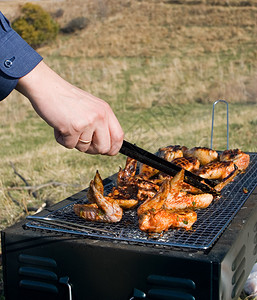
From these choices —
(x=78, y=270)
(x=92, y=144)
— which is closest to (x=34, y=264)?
(x=78, y=270)

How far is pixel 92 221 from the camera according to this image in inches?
117

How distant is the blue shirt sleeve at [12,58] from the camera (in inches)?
77.7

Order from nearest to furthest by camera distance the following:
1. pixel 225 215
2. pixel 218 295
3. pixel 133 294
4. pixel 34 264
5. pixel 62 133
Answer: pixel 62 133
pixel 218 295
pixel 133 294
pixel 34 264
pixel 225 215

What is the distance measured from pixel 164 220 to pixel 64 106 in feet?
3.53

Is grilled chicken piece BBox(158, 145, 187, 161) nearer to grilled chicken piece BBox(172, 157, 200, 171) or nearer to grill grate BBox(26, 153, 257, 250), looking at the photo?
grilled chicken piece BBox(172, 157, 200, 171)

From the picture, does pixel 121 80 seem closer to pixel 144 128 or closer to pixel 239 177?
pixel 144 128

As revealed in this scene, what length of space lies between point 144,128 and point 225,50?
14.9 metres

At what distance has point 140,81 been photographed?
1741 centimetres

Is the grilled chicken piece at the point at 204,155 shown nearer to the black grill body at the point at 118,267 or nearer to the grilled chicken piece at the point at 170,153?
the grilled chicken piece at the point at 170,153

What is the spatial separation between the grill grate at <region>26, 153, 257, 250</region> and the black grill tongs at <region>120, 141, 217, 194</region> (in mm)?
158

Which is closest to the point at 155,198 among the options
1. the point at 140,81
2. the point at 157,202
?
the point at 157,202

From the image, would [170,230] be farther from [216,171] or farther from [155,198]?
[216,171]

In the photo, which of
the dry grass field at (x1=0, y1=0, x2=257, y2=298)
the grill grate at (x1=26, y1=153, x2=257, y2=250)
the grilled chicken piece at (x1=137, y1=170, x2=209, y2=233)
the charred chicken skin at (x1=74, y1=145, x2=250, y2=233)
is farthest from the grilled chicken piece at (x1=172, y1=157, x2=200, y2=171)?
the dry grass field at (x1=0, y1=0, x2=257, y2=298)

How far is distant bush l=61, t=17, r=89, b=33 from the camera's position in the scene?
96.3ft
